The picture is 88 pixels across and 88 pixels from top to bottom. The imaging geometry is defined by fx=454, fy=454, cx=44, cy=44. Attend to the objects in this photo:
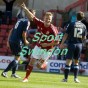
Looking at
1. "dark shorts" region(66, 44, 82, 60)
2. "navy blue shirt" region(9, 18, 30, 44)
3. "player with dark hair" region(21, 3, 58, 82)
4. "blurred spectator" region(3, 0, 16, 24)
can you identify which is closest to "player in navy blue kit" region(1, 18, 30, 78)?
"navy blue shirt" region(9, 18, 30, 44)

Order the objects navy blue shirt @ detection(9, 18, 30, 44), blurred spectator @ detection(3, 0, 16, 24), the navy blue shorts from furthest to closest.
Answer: blurred spectator @ detection(3, 0, 16, 24), the navy blue shorts, navy blue shirt @ detection(9, 18, 30, 44)

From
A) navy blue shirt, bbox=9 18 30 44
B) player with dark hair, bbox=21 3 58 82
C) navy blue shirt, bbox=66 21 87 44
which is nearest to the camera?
player with dark hair, bbox=21 3 58 82

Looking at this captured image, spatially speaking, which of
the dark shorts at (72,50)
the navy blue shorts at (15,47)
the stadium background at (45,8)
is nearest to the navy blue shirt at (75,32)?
the dark shorts at (72,50)

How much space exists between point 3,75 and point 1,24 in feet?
41.8

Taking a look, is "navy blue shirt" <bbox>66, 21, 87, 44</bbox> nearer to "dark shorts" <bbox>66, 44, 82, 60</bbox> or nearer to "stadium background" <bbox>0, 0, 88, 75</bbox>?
"dark shorts" <bbox>66, 44, 82, 60</bbox>

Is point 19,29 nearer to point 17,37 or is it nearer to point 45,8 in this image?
point 17,37

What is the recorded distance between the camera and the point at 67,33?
12414 mm

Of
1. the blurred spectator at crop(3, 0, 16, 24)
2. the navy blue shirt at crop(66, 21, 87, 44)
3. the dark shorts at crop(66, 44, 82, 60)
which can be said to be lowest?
the dark shorts at crop(66, 44, 82, 60)

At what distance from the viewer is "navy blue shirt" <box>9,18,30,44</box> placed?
1266 cm

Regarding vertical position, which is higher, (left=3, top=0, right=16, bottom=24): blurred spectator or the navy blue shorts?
(left=3, top=0, right=16, bottom=24): blurred spectator

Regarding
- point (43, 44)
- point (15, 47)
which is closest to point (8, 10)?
point (15, 47)

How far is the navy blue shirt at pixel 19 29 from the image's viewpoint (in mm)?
12664

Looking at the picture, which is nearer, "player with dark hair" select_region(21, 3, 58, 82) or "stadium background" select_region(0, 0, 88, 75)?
"player with dark hair" select_region(21, 3, 58, 82)

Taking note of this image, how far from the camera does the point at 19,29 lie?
12781mm
